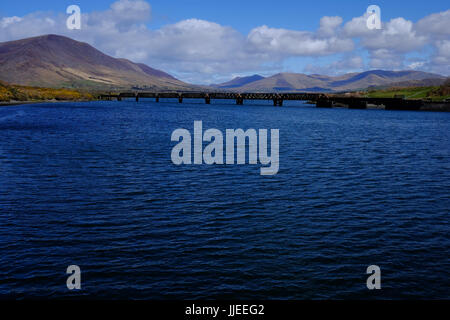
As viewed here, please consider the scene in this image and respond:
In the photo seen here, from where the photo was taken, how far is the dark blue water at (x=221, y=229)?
615 inches

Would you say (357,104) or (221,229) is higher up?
(357,104)

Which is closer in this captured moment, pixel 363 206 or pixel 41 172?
pixel 363 206

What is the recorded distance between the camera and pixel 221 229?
70.4 feet

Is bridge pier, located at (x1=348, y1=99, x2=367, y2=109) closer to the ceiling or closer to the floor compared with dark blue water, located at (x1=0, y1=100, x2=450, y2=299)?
closer to the ceiling

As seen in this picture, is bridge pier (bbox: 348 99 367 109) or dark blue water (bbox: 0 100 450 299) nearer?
dark blue water (bbox: 0 100 450 299)

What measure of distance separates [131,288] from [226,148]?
38.0 meters

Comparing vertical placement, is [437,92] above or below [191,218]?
above

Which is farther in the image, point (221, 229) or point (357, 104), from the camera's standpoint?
point (357, 104)

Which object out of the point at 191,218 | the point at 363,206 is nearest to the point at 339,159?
the point at 363,206

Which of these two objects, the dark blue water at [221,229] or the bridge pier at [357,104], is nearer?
the dark blue water at [221,229]

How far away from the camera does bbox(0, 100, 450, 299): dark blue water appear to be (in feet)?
51.3

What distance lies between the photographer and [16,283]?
50.0 ft

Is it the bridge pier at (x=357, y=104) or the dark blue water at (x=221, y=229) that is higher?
the bridge pier at (x=357, y=104)
